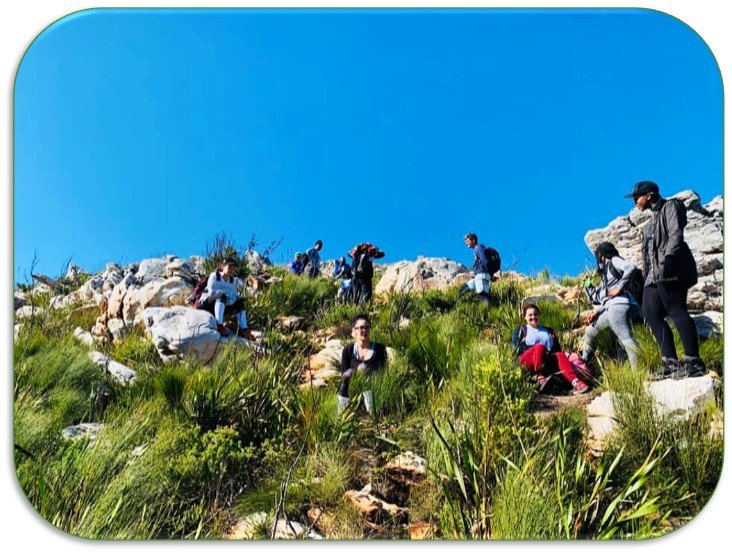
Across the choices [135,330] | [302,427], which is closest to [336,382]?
[302,427]

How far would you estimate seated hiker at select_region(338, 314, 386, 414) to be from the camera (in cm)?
466

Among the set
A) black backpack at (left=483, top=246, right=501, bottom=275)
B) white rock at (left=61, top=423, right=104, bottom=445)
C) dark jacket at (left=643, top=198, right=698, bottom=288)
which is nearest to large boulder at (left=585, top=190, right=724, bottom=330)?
dark jacket at (left=643, top=198, right=698, bottom=288)

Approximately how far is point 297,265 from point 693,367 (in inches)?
103

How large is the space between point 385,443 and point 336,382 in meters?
→ 0.54

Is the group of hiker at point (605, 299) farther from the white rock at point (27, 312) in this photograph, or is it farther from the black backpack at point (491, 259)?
the white rock at point (27, 312)

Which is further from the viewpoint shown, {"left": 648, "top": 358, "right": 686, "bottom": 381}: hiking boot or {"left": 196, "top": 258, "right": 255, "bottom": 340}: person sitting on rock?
{"left": 196, "top": 258, "right": 255, "bottom": 340}: person sitting on rock

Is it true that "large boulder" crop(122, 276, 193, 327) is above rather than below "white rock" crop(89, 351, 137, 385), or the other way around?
above

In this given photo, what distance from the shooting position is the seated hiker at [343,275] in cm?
494

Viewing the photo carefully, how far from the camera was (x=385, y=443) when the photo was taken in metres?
4.41

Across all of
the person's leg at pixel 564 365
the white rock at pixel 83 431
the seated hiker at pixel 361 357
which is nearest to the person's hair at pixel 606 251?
the person's leg at pixel 564 365

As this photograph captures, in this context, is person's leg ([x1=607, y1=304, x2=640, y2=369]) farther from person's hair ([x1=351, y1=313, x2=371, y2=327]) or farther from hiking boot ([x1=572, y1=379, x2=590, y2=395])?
person's hair ([x1=351, y1=313, x2=371, y2=327])

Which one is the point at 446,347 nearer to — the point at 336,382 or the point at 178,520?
the point at 336,382

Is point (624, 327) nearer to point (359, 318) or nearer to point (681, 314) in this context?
point (681, 314)

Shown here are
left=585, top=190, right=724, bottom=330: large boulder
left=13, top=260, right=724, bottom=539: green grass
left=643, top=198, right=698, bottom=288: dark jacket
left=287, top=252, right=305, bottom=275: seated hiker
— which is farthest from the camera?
left=287, top=252, right=305, bottom=275: seated hiker
